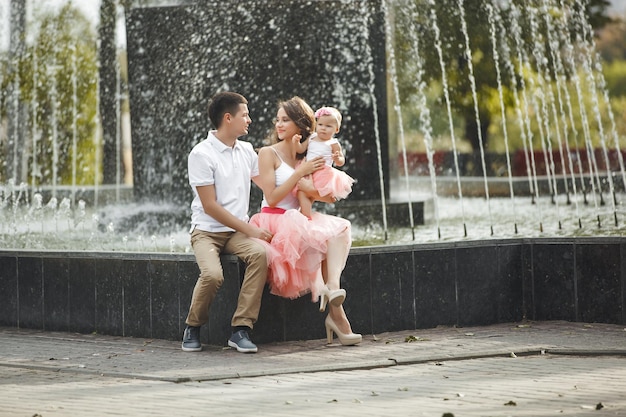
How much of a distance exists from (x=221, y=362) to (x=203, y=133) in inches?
246

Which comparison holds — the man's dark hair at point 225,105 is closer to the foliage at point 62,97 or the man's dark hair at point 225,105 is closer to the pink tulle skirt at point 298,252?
the pink tulle skirt at point 298,252

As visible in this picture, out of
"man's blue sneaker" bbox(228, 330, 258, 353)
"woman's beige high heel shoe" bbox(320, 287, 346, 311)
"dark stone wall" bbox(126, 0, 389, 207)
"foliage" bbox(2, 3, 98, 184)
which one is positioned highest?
"foliage" bbox(2, 3, 98, 184)

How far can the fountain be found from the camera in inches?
332

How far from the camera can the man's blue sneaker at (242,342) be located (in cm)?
767

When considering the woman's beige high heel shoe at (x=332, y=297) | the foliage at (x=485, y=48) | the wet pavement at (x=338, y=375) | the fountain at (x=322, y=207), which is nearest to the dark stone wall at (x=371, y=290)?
the fountain at (x=322, y=207)

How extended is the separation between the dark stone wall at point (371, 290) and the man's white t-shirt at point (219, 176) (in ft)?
1.02

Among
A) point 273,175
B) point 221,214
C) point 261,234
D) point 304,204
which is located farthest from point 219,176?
point 304,204

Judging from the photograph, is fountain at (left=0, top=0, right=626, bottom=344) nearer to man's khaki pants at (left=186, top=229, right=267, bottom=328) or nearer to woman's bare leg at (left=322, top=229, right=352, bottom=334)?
man's khaki pants at (left=186, top=229, right=267, bottom=328)

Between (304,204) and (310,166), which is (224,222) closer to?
(304,204)

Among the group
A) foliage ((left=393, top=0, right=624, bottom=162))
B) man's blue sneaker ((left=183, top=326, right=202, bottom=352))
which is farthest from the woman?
foliage ((left=393, top=0, right=624, bottom=162))

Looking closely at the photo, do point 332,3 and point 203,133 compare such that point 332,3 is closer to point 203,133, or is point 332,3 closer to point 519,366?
point 203,133

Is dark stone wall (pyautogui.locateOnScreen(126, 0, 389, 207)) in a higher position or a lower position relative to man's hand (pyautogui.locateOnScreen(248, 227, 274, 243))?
higher

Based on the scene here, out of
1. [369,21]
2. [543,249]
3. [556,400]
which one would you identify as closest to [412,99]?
[369,21]

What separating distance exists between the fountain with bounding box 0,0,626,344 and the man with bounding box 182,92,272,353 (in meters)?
0.20
